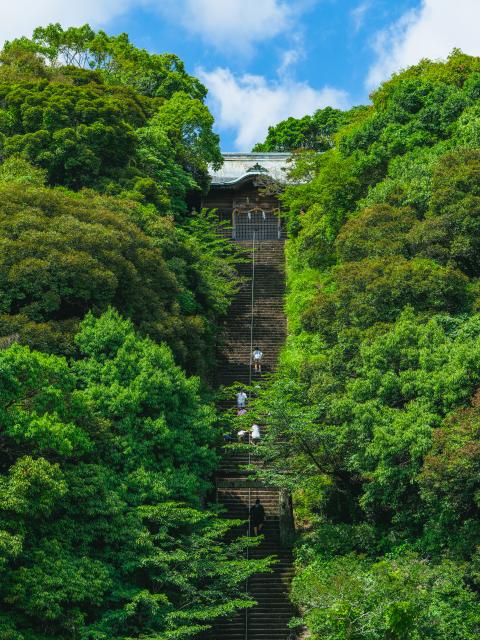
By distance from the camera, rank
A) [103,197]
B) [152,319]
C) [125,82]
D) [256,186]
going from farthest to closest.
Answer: [125,82]
[256,186]
[103,197]
[152,319]

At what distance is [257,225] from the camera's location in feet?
156

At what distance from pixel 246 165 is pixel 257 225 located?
30.3 ft

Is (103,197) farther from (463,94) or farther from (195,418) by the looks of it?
(463,94)

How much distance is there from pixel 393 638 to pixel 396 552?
Answer: 451 centimetres

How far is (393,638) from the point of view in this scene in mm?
20938

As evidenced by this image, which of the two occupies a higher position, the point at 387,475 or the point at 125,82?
the point at 125,82

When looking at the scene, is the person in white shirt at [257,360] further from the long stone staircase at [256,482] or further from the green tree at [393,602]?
the green tree at [393,602]

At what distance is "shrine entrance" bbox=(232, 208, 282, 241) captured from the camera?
47.2 metres

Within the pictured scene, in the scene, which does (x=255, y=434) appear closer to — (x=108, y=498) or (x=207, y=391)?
(x=207, y=391)

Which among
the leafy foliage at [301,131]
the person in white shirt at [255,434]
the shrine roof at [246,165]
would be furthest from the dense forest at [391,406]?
the leafy foliage at [301,131]

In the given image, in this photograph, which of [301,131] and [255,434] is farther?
[301,131]

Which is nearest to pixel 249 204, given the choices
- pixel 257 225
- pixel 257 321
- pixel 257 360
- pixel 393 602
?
pixel 257 225

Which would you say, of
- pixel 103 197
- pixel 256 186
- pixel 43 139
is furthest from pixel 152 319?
pixel 256 186

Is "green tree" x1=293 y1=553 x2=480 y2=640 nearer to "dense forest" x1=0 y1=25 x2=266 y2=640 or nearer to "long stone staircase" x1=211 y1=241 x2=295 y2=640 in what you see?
"dense forest" x1=0 y1=25 x2=266 y2=640
